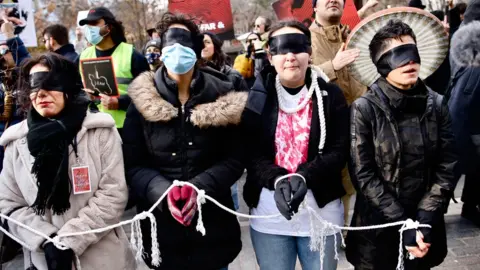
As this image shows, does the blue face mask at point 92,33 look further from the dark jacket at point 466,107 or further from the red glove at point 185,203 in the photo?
the dark jacket at point 466,107

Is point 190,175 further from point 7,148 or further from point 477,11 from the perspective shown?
point 477,11

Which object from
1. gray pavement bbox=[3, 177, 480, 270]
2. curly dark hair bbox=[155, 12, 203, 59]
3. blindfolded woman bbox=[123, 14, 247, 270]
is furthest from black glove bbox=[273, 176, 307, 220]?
gray pavement bbox=[3, 177, 480, 270]

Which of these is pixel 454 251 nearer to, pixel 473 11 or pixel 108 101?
pixel 473 11

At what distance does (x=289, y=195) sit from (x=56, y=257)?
51.2 inches

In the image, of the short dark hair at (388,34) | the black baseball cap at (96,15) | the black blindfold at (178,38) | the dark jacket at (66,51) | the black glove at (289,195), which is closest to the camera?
the black glove at (289,195)

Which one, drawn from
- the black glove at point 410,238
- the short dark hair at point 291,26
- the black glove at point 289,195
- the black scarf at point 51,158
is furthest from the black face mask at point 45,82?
the black glove at point 410,238

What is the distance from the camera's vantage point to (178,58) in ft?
8.70

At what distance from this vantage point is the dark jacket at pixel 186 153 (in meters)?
2.65

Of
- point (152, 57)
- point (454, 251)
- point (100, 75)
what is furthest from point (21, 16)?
point (454, 251)

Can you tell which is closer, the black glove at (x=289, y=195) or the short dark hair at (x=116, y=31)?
the black glove at (x=289, y=195)

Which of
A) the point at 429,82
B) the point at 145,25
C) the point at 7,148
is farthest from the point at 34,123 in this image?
the point at 145,25

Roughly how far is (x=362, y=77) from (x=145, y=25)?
68.1 feet

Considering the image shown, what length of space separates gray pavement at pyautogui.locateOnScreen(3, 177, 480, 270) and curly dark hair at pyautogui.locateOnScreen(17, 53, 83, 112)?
6.62 ft

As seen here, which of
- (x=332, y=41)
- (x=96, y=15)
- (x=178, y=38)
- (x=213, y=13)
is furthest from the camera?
(x=213, y=13)
